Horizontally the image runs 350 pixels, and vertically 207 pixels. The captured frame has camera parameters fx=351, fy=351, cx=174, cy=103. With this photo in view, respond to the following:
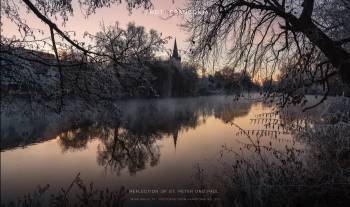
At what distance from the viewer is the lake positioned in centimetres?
680

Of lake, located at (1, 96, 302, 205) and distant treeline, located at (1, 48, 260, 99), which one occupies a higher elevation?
distant treeline, located at (1, 48, 260, 99)

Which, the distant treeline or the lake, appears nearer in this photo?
the distant treeline

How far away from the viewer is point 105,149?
1563 centimetres

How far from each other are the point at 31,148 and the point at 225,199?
1138 centimetres

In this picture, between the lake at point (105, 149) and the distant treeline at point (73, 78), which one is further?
the lake at point (105, 149)

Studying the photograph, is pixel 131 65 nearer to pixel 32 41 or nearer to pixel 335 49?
pixel 32 41

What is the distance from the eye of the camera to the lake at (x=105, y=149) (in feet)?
22.3

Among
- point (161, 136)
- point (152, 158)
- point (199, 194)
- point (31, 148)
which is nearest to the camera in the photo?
point (199, 194)

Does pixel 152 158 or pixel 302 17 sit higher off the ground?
pixel 302 17

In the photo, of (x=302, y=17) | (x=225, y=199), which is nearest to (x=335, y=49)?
(x=302, y=17)

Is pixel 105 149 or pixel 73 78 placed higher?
pixel 73 78

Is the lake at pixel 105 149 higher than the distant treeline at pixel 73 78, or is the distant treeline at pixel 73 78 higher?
the distant treeline at pixel 73 78

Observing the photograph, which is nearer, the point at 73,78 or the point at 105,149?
the point at 73,78

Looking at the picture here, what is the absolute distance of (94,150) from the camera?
51.4ft
